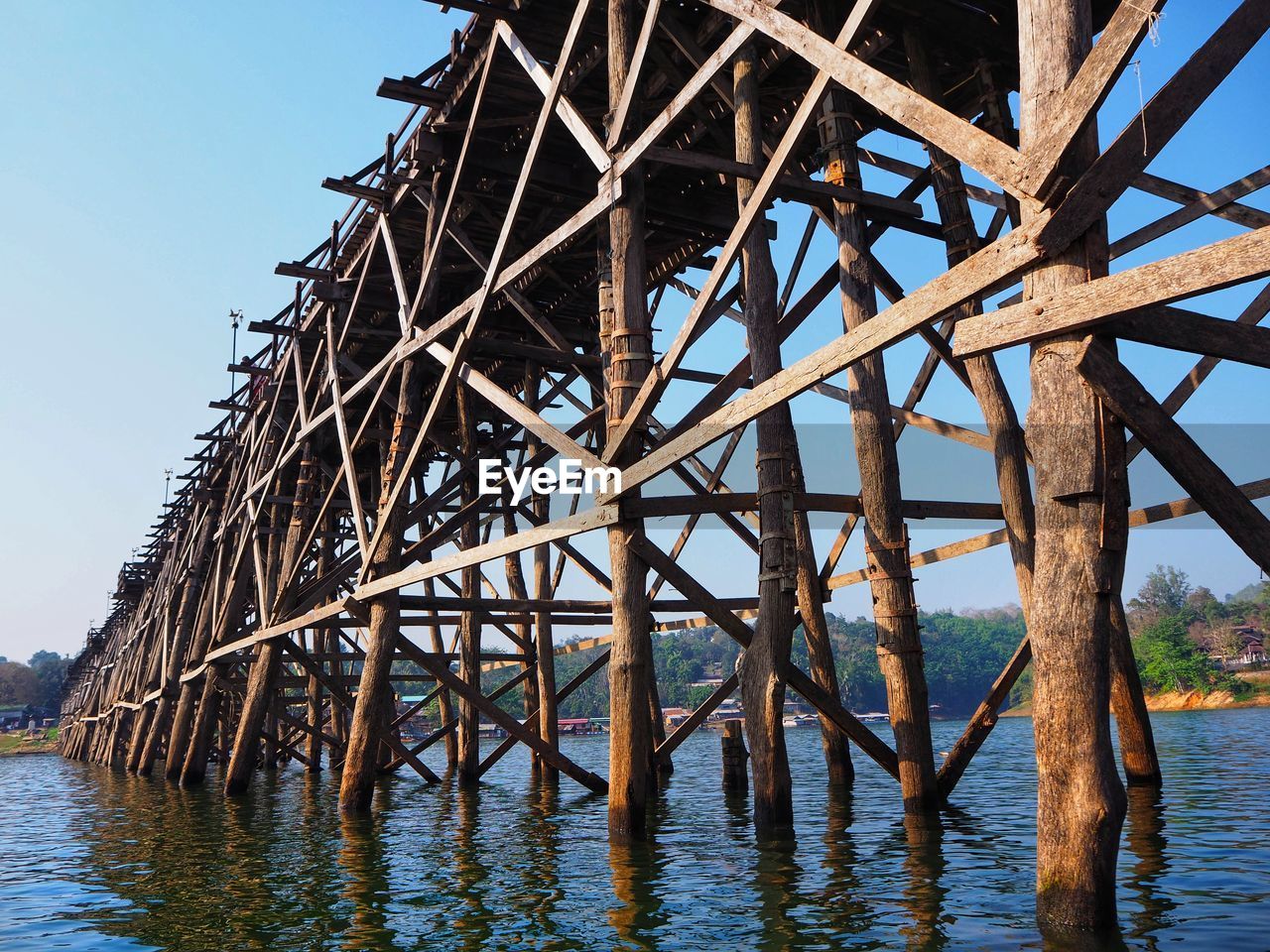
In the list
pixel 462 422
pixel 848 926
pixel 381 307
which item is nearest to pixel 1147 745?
pixel 848 926

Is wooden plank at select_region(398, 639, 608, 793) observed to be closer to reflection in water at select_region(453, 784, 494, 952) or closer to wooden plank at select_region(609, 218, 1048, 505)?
reflection in water at select_region(453, 784, 494, 952)

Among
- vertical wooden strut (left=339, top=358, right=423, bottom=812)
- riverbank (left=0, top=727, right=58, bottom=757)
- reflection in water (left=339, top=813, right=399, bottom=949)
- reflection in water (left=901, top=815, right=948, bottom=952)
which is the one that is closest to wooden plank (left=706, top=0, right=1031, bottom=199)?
reflection in water (left=901, top=815, right=948, bottom=952)

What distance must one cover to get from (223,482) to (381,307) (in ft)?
28.3

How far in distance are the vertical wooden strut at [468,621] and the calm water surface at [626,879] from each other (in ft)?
8.54

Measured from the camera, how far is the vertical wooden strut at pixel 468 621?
43.7 feet

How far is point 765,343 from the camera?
727 centimetres

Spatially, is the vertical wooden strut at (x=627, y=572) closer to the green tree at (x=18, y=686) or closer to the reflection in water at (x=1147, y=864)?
the reflection in water at (x=1147, y=864)

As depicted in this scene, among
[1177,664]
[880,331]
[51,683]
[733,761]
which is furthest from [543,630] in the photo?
[51,683]

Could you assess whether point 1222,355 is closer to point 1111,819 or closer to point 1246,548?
point 1246,548

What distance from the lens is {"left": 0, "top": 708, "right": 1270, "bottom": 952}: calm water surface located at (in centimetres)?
501

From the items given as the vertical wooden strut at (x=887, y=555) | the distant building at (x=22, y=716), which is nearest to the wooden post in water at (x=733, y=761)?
the vertical wooden strut at (x=887, y=555)

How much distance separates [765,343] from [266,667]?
944cm

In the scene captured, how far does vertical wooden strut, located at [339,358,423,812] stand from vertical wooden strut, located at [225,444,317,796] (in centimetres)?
295

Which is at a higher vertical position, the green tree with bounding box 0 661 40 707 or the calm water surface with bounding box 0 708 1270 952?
the green tree with bounding box 0 661 40 707
